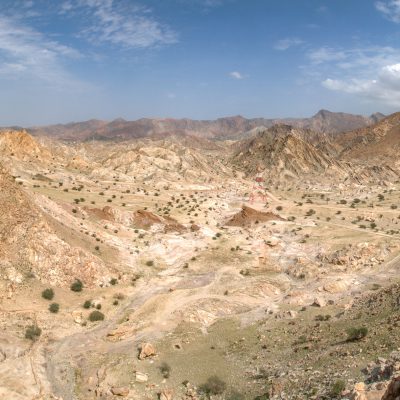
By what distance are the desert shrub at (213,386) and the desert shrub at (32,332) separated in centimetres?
960

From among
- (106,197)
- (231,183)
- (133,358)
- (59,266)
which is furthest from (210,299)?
(231,183)

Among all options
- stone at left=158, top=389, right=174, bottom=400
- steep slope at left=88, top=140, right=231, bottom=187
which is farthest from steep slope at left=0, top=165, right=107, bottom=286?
steep slope at left=88, top=140, right=231, bottom=187

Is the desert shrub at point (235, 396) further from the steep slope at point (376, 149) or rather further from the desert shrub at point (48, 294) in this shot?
the steep slope at point (376, 149)

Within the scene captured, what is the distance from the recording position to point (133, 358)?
2206cm

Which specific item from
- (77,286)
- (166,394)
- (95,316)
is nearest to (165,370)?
(166,394)

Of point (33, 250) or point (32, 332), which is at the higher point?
point (33, 250)

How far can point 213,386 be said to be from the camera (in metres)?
19.0

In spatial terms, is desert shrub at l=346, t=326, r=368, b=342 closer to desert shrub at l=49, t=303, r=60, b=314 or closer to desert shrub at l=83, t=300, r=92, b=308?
desert shrub at l=83, t=300, r=92, b=308

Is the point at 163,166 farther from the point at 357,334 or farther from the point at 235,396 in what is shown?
the point at 235,396

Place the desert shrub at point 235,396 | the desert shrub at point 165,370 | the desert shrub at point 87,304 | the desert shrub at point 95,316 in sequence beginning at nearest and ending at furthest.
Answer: the desert shrub at point 235,396, the desert shrub at point 165,370, the desert shrub at point 95,316, the desert shrub at point 87,304

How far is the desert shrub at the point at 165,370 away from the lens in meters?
20.4

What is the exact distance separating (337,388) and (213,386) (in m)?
5.83

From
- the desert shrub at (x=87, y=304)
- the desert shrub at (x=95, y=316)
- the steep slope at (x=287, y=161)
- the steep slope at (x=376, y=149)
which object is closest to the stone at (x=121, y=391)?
the desert shrub at (x=95, y=316)

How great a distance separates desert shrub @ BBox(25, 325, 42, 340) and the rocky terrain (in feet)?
0.31
